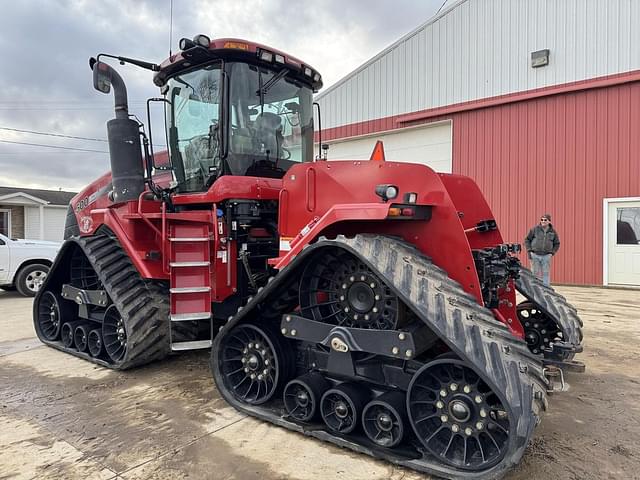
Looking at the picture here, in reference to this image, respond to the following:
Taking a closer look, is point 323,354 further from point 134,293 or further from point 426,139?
point 426,139

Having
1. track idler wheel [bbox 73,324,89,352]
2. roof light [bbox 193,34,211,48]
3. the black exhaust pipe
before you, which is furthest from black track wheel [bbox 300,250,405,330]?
track idler wheel [bbox 73,324,89,352]

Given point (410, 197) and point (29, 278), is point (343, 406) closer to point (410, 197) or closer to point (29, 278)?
point (410, 197)

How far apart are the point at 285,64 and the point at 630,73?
9.90 meters

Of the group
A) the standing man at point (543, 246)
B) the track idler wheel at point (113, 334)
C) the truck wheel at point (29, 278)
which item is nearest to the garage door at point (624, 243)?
the standing man at point (543, 246)

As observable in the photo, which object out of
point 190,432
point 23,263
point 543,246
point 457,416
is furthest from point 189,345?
point 23,263

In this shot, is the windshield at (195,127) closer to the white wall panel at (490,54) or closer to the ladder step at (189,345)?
the ladder step at (189,345)

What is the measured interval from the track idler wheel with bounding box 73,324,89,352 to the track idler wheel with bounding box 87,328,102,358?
79mm

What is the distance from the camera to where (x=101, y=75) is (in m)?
4.38

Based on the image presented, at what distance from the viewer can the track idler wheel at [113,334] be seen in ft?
15.5

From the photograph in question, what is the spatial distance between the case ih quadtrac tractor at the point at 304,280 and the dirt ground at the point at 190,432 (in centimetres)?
21

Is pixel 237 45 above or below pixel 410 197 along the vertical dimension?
above

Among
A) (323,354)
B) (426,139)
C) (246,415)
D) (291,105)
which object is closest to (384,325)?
(323,354)

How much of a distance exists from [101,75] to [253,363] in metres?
3.03

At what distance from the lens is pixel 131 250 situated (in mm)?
4590
